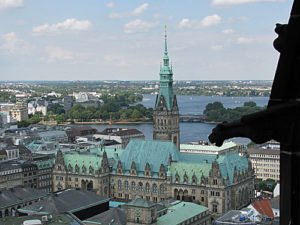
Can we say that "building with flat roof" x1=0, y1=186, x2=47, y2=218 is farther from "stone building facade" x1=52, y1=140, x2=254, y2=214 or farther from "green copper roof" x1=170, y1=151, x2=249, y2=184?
"green copper roof" x1=170, y1=151, x2=249, y2=184

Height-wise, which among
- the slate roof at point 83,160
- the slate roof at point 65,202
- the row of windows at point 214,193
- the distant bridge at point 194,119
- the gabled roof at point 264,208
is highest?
the slate roof at point 83,160

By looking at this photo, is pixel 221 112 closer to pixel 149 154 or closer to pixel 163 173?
pixel 149 154

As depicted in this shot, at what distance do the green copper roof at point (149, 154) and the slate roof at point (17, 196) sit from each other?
243 inches

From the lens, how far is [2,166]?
44.4 meters

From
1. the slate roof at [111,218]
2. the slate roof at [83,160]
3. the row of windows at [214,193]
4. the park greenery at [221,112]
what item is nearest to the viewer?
the slate roof at [111,218]

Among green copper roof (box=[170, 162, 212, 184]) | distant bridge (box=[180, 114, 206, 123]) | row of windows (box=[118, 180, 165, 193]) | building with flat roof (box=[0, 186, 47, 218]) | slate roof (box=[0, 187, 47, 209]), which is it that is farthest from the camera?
distant bridge (box=[180, 114, 206, 123])

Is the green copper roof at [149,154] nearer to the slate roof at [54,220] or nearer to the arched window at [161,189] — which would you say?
the arched window at [161,189]

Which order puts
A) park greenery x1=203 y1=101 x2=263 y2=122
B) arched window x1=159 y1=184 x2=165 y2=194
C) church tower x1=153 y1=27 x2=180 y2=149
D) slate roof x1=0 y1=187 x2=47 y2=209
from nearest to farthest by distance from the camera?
slate roof x1=0 y1=187 x2=47 y2=209, arched window x1=159 y1=184 x2=165 y2=194, church tower x1=153 y1=27 x2=180 y2=149, park greenery x1=203 y1=101 x2=263 y2=122

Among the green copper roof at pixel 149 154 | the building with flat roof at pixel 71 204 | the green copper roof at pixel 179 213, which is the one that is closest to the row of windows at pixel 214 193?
the green copper roof at pixel 179 213

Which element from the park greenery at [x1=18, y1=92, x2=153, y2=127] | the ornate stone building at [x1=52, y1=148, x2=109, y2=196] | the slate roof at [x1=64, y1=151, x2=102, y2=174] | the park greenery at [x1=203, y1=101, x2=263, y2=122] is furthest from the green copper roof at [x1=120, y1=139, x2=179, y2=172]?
the park greenery at [x1=18, y1=92, x2=153, y2=127]

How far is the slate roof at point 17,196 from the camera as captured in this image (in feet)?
107

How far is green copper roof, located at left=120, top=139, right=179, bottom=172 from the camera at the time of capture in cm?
3622

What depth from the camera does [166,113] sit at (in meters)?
41.1

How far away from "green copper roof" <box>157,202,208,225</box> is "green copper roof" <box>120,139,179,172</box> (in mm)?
6179
